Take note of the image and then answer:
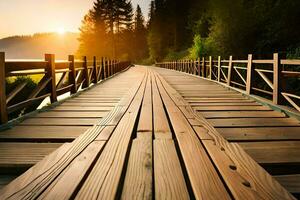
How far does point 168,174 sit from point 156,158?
298 mm

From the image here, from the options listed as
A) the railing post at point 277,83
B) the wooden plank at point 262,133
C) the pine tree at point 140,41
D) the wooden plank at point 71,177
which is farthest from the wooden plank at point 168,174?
the pine tree at point 140,41

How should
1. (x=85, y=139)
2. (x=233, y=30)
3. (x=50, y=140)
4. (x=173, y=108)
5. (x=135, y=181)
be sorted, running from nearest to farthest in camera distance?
(x=135, y=181)
(x=85, y=139)
(x=50, y=140)
(x=173, y=108)
(x=233, y=30)

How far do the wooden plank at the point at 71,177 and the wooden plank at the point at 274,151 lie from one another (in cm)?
147

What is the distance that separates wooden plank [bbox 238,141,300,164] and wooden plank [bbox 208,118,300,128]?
740 mm

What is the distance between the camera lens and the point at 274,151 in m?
2.42

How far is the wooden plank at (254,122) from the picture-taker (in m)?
3.43

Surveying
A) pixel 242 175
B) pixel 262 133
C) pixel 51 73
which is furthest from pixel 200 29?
pixel 242 175

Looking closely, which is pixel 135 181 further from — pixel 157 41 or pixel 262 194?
pixel 157 41

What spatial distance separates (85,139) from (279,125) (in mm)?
2625

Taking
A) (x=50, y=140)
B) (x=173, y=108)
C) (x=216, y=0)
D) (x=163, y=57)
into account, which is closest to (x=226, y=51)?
(x=216, y=0)

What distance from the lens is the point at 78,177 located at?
5.54ft

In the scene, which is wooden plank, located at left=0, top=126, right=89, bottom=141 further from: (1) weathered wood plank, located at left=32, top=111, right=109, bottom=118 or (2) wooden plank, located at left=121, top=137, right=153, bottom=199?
(2) wooden plank, located at left=121, top=137, right=153, bottom=199

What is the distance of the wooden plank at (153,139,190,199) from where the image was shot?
152cm

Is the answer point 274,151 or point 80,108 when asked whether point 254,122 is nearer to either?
point 274,151
